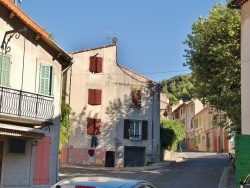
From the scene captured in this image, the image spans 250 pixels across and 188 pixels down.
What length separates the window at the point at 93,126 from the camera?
1448 inches

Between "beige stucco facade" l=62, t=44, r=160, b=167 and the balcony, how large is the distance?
17.5 meters

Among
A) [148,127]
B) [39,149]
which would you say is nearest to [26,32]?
[39,149]

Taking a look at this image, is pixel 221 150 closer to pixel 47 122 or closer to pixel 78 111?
pixel 78 111

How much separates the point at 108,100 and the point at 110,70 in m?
2.75

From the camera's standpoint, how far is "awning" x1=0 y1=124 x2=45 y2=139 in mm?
16609

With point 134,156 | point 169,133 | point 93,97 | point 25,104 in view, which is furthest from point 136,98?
point 25,104

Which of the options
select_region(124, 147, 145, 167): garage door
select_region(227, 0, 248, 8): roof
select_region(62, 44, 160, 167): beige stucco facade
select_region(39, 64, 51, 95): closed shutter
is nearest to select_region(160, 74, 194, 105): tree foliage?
select_region(62, 44, 160, 167): beige stucco facade

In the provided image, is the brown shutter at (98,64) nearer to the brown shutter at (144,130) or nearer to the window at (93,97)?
the window at (93,97)

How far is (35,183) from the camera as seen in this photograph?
18.8 m

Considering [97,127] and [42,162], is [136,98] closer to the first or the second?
[97,127]

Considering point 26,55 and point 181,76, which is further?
point 181,76

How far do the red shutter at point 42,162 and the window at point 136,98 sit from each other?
740 inches

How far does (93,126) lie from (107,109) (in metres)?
2.04

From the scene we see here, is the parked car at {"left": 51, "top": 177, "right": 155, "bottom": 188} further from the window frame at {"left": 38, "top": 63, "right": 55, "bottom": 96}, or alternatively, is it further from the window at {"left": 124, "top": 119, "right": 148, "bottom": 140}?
the window at {"left": 124, "top": 119, "right": 148, "bottom": 140}
